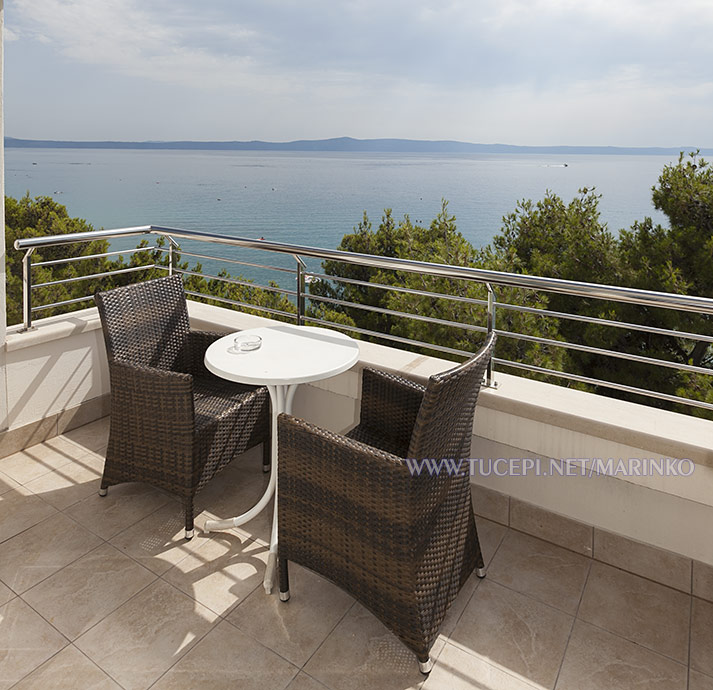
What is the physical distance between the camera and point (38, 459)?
2.82m

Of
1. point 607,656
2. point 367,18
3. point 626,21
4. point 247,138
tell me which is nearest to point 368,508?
point 607,656

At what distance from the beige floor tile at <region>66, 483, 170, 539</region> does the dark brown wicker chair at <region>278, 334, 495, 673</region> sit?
83 centimetres

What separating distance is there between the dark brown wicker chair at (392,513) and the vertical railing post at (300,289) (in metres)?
1.27

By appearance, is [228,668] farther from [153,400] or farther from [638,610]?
[638,610]

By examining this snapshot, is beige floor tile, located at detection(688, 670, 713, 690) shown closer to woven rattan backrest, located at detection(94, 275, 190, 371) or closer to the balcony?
the balcony

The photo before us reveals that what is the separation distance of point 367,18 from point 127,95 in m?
17.6

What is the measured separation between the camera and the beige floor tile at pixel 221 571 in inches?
76.7

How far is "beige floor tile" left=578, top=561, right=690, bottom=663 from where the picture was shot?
71.0 inches

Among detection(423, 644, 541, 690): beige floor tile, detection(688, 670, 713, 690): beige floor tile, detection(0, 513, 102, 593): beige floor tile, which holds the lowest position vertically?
detection(423, 644, 541, 690): beige floor tile

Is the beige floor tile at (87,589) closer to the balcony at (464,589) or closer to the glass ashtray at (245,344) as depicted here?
the balcony at (464,589)

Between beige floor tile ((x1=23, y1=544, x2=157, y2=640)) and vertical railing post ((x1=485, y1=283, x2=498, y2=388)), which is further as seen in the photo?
vertical railing post ((x1=485, y1=283, x2=498, y2=388))

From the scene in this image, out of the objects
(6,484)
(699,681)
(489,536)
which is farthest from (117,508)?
(699,681)

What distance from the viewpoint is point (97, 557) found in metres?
2.12

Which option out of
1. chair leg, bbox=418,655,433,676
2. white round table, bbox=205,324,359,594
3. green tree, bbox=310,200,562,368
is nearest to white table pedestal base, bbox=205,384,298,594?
white round table, bbox=205,324,359,594
